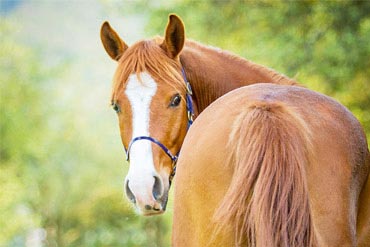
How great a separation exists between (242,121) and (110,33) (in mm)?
2527

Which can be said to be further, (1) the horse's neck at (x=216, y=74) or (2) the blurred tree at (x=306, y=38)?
(2) the blurred tree at (x=306, y=38)

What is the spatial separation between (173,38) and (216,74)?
44cm

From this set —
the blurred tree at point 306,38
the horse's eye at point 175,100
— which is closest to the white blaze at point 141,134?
the horse's eye at point 175,100

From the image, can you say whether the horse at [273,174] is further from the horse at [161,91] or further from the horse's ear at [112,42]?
the horse's ear at [112,42]

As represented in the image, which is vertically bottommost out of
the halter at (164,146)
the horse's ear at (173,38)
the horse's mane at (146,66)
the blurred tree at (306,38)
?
the halter at (164,146)

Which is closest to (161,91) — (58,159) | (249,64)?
(249,64)

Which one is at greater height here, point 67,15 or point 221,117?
point 67,15

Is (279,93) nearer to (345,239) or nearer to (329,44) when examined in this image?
(345,239)

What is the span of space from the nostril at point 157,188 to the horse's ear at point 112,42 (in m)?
1.37

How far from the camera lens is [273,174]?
3.31 metres

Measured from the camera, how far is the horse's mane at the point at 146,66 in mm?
5195

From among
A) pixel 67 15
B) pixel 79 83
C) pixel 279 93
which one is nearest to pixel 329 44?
pixel 279 93

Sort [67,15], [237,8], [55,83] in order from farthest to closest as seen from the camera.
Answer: [67,15], [55,83], [237,8]

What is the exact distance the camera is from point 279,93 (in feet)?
12.4
